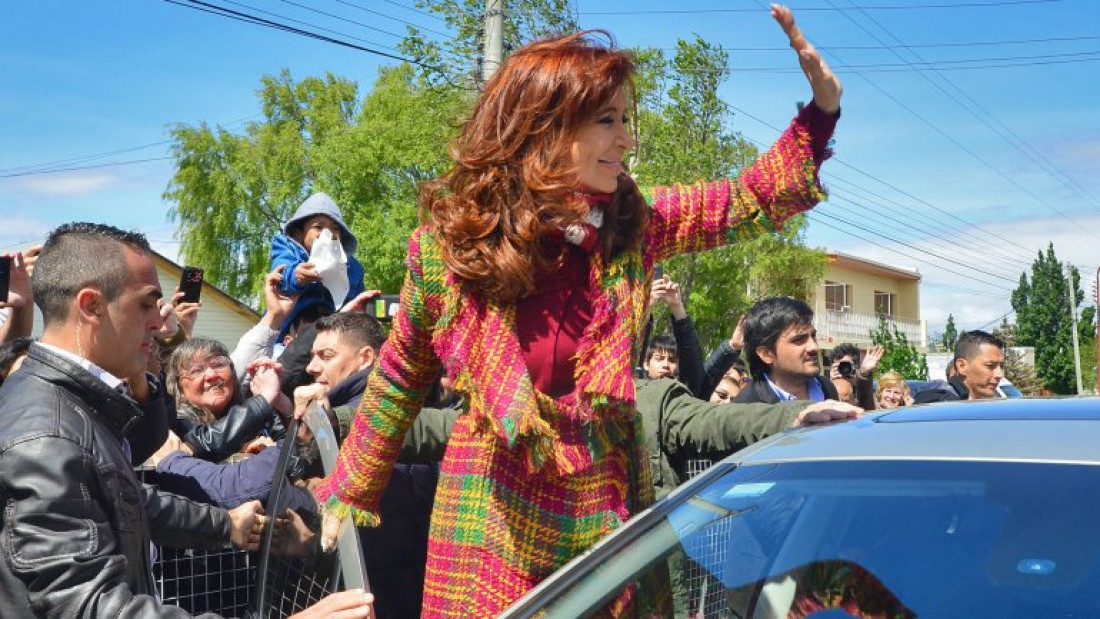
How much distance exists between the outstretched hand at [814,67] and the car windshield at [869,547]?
807 millimetres

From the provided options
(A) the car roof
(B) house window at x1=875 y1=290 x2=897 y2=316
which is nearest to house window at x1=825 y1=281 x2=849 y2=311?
(B) house window at x1=875 y1=290 x2=897 y2=316

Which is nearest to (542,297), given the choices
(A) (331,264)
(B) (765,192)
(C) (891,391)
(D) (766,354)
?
(B) (765,192)

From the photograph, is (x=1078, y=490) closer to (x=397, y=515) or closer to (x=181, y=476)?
(x=397, y=515)

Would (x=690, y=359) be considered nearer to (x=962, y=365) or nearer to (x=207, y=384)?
(x=207, y=384)

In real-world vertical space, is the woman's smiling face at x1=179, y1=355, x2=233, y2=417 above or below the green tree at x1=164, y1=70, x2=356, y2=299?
below

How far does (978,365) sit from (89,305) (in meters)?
6.16

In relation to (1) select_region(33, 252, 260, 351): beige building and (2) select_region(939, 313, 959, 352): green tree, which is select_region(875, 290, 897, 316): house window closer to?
(2) select_region(939, 313, 959, 352): green tree

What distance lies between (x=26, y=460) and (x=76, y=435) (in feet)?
0.35

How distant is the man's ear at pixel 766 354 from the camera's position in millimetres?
4910

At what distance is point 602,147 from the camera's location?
2.31m

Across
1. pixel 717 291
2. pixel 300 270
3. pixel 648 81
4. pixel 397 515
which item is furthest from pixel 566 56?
pixel 717 291

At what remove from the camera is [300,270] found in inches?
190

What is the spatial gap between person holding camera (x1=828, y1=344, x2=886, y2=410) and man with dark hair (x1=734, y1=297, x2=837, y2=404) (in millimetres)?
1741

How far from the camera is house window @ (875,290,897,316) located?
57844 millimetres
